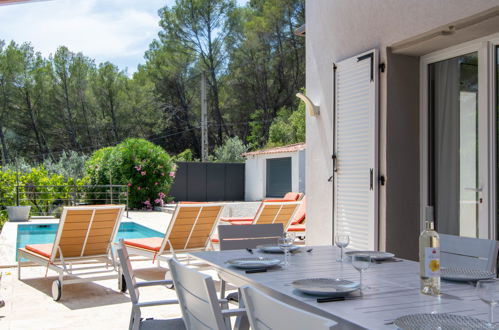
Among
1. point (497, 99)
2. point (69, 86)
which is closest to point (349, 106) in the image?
point (497, 99)

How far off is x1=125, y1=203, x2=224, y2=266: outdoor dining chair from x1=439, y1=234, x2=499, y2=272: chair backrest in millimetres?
3211

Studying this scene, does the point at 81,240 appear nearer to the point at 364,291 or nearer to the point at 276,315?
the point at 364,291

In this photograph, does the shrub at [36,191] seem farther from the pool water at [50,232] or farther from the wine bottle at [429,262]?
the wine bottle at [429,262]

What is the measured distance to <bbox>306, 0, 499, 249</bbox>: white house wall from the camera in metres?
4.59

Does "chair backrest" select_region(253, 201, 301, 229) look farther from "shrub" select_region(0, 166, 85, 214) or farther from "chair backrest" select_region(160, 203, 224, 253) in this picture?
"shrub" select_region(0, 166, 85, 214)

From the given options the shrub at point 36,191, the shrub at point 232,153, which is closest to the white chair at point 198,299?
the shrub at point 36,191

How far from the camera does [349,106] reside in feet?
18.5

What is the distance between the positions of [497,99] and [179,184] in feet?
57.9

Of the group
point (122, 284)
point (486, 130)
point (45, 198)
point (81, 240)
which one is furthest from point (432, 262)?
point (45, 198)

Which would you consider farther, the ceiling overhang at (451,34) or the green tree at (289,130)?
the green tree at (289,130)

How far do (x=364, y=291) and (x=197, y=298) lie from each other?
67cm

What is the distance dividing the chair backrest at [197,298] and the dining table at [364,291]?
342 mm

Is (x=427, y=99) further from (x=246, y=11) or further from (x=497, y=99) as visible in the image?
(x=246, y=11)

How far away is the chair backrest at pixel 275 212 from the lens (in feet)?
21.3
